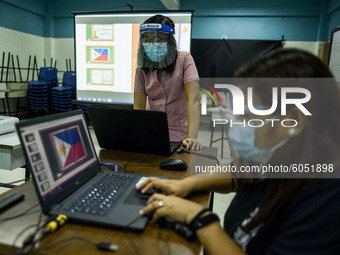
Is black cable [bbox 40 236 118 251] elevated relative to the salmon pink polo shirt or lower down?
lower down

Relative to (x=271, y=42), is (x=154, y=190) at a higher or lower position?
lower

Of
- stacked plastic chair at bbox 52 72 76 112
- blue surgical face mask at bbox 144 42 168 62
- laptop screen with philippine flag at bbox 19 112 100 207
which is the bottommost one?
stacked plastic chair at bbox 52 72 76 112

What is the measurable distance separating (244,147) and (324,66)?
250mm

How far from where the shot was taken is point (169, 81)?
1.56 m

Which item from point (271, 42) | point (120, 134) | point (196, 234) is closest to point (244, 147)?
point (196, 234)

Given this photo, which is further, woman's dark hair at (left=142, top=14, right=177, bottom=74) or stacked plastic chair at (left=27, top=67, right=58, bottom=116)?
stacked plastic chair at (left=27, top=67, right=58, bottom=116)

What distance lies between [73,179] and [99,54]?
2.31 m

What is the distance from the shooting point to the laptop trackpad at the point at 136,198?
2.28ft

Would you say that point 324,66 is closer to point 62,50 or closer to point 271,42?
point 271,42

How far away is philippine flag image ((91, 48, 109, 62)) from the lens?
109 inches

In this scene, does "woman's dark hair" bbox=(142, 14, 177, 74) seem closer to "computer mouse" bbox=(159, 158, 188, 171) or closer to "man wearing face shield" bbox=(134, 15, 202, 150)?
"man wearing face shield" bbox=(134, 15, 202, 150)

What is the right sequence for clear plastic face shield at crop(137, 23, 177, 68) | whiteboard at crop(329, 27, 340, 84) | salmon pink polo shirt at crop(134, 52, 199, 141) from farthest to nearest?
1. whiteboard at crop(329, 27, 340, 84)
2. salmon pink polo shirt at crop(134, 52, 199, 141)
3. clear plastic face shield at crop(137, 23, 177, 68)

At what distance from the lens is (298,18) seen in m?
5.44

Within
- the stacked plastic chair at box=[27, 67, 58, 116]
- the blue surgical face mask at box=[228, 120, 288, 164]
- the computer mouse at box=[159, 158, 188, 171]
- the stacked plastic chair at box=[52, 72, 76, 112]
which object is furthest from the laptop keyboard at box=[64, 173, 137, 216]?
the stacked plastic chair at box=[27, 67, 58, 116]
